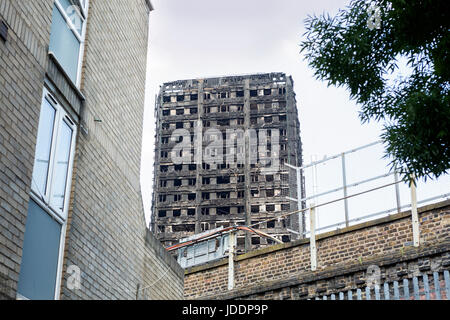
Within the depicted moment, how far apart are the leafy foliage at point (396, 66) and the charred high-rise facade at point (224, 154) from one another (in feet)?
211

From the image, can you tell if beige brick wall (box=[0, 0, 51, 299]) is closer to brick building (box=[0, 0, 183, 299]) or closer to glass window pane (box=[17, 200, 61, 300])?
brick building (box=[0, 0, 183, 299])

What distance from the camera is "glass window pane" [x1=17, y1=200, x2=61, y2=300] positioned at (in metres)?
8.02

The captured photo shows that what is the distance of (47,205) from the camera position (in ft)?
28.3

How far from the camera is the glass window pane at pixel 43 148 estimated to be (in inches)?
334

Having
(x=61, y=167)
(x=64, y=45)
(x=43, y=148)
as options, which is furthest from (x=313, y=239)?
(x=43, y=148)

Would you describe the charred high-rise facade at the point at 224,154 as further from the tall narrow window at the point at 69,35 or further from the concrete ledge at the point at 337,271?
the tall narrow window at the point at 69,35

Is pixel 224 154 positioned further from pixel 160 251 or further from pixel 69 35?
pixel 69 35

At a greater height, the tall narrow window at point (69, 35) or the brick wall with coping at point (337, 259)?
the tall narrow window at point (69, 35)

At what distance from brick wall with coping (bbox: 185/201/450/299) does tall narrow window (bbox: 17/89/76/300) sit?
25.4 ft

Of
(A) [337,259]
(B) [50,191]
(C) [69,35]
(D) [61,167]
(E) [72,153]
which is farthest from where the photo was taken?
(A) [337,259]

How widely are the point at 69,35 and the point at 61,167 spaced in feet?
6.92

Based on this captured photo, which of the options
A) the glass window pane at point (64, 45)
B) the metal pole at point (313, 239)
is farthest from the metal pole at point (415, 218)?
the glass window pane at point (64, 45)
